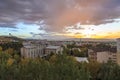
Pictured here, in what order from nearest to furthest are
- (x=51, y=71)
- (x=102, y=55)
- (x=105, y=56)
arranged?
(x=51, y=71)
(x=102, y=55)
(x=105, y=56)

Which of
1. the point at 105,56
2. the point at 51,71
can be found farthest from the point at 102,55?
the point at 51,71

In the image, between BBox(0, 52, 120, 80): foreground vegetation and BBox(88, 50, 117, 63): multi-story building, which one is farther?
BBox(88, 50, 117, 63): multi-story building

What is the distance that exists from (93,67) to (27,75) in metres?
6.27

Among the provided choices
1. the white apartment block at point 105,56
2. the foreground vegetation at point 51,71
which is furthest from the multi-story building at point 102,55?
the foreground vegetation at point 51,71

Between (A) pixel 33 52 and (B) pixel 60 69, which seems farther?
(A) pixel 33 52

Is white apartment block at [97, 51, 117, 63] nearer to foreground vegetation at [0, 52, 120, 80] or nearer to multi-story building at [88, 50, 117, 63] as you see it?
multi-story building at [88, 50, 117, 63]

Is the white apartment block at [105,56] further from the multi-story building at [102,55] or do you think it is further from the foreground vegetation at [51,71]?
the foreground vegetation at [51,71]

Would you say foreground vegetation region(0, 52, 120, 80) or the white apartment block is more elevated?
foreground vegetation region(0, 52, 120, 80)

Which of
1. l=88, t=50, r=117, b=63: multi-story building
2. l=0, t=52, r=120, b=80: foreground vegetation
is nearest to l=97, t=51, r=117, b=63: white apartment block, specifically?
l=88, t=50, r=117, b=63: multi-story building

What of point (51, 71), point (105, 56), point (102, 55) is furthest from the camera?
point (105, 56)

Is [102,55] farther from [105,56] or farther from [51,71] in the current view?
[51,71]

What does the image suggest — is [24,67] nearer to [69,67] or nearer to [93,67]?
[69,67]

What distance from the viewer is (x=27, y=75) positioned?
30.1 feet

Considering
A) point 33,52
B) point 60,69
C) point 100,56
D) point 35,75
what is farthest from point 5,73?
point 33,52
